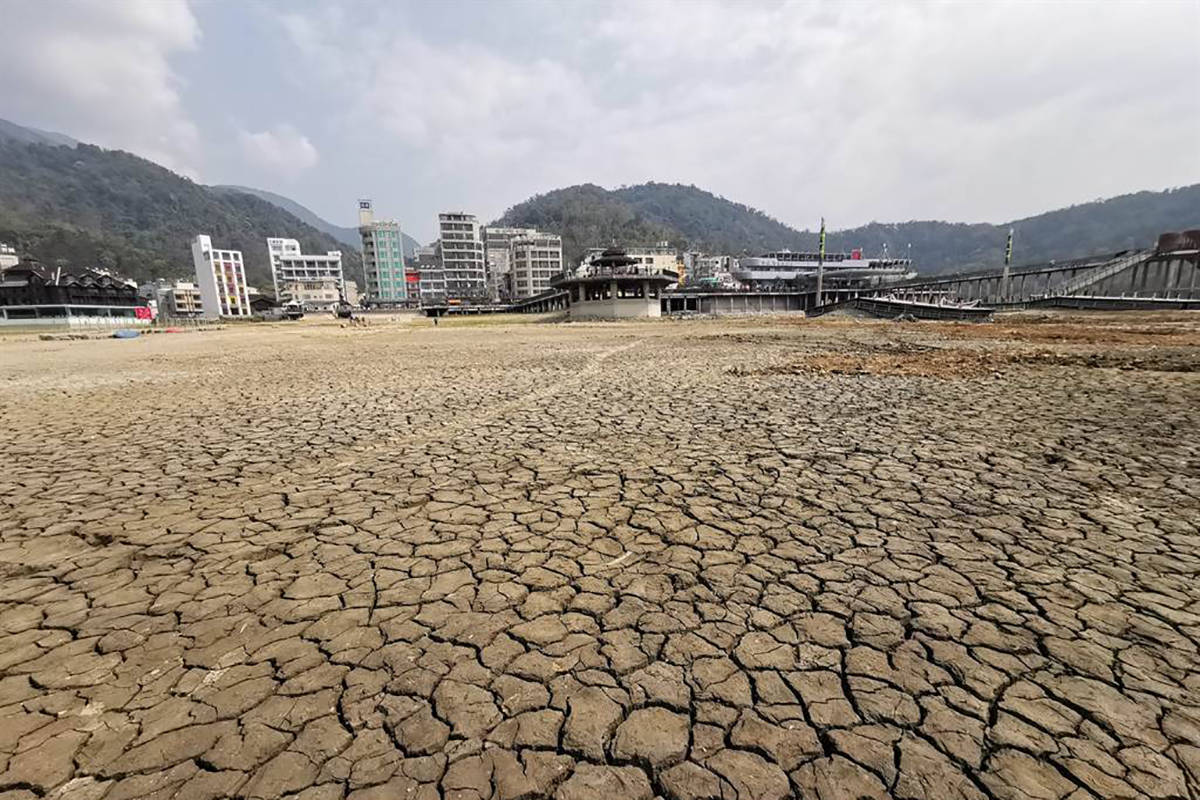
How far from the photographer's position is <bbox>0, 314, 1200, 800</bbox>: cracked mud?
220cm

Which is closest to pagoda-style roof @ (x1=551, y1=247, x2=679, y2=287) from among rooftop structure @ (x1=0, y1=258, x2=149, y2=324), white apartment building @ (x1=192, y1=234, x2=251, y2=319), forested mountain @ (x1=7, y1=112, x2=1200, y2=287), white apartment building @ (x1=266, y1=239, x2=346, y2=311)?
rooftop structure @ (x1=0, y1=258, x2=149, y2=324)

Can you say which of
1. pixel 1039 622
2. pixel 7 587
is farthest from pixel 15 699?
pixel 1039 622

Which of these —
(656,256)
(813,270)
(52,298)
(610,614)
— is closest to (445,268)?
(656,256)

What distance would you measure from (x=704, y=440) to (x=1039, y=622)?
4.27m

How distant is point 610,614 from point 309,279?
443 feet

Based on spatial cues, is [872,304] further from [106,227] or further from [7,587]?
[106,227]

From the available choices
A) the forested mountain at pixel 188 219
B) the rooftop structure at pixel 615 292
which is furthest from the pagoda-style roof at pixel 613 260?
the forested mountain at pixel 188 219

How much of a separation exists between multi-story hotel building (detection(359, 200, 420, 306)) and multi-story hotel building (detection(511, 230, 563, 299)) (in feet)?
84.7

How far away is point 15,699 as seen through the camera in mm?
2625

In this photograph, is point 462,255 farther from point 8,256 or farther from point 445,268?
point 8,256

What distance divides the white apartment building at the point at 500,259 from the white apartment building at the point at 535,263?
850 centimetres

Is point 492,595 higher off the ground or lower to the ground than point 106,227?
lower

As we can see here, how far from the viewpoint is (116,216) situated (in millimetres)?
158625

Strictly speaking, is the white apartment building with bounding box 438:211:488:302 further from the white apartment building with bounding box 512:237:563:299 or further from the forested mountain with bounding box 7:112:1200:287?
the forested mountain with bounding box 7:112:1200:287
